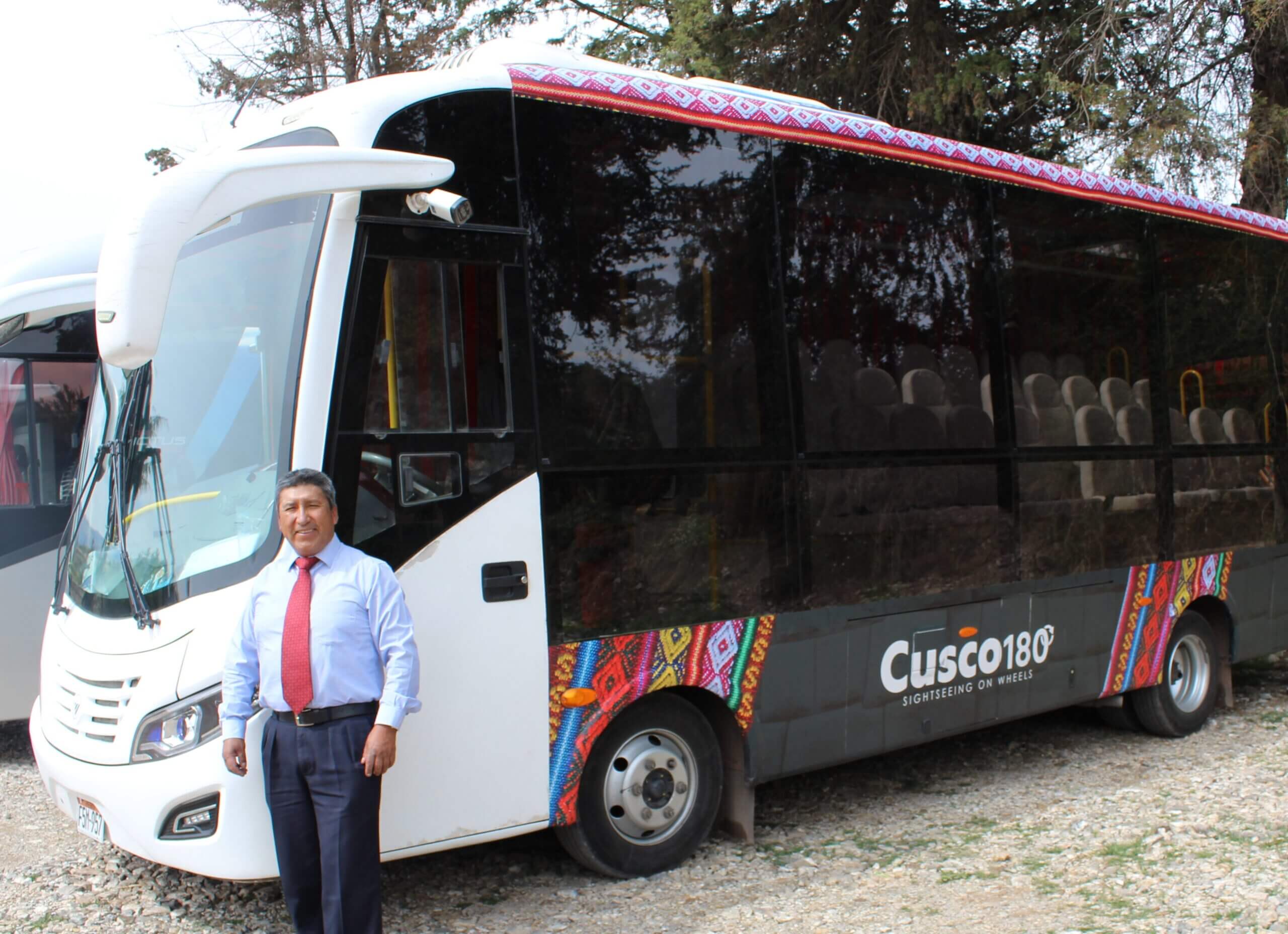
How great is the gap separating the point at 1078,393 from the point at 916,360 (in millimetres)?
1379

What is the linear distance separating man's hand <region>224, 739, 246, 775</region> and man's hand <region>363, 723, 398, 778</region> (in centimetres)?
39

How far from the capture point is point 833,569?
18.1 ft

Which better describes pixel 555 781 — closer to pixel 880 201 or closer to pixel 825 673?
pixel 825 673

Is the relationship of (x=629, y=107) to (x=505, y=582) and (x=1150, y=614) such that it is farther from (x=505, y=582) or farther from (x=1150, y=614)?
(x=1150, y=614)

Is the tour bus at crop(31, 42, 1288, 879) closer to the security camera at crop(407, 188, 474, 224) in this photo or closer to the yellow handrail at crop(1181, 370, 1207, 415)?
the security camera at crop(407, 188, 474, 224)

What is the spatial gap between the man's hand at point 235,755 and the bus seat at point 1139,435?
5208 millimetres

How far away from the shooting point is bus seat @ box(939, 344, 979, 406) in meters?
6.11

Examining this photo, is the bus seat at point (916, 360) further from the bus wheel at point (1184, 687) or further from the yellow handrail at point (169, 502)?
the yellow handrail at point (169, 502)

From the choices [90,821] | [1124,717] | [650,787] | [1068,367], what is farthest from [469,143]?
[1124,717]

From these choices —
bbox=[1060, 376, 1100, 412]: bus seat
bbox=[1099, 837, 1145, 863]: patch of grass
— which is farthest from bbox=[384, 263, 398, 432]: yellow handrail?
bbox=[1060, 376, 1100, 412]: bus seat

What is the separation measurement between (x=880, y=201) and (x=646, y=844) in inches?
125

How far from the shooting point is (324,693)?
12.4 feet

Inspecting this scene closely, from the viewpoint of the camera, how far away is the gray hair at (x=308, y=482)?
3.83 metres

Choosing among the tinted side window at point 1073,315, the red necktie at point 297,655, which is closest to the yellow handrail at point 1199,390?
the tinted side window at point 1073,315
